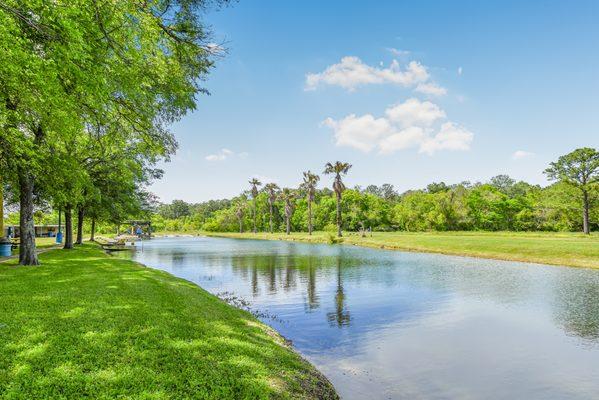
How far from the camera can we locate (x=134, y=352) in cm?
736

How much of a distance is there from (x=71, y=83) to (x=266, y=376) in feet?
26.4

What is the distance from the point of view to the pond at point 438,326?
9367 millimetres

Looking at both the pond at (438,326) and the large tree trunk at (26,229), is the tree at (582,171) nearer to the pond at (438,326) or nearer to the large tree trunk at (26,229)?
the pond at (438,326)

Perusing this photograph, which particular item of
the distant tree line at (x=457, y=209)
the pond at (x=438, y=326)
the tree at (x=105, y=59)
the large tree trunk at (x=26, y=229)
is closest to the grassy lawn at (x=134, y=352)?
the pond at (x=438, y=326)

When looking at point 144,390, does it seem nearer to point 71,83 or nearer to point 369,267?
point 71,83

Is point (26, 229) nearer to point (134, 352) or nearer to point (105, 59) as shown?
point (105, 59)

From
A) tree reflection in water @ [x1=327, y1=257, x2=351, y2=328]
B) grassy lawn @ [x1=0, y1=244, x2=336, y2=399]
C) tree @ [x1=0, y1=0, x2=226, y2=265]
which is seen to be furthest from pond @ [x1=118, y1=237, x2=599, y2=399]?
tree @ [x1=0, y1=0, x2=226, y2=265]

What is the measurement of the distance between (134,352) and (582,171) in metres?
74.4

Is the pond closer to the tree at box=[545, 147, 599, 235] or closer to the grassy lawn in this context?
the grassy lawn

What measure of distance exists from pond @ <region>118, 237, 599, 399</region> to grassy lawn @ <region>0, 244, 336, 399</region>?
231 centimetres

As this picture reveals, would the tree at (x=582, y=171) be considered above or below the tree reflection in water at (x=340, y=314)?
above

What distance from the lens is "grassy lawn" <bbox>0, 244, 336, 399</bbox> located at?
6.08 metres

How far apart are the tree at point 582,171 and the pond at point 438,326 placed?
42.6m

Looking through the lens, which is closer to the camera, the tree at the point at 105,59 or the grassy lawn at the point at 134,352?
the grassy lawn at the point at 134,352
